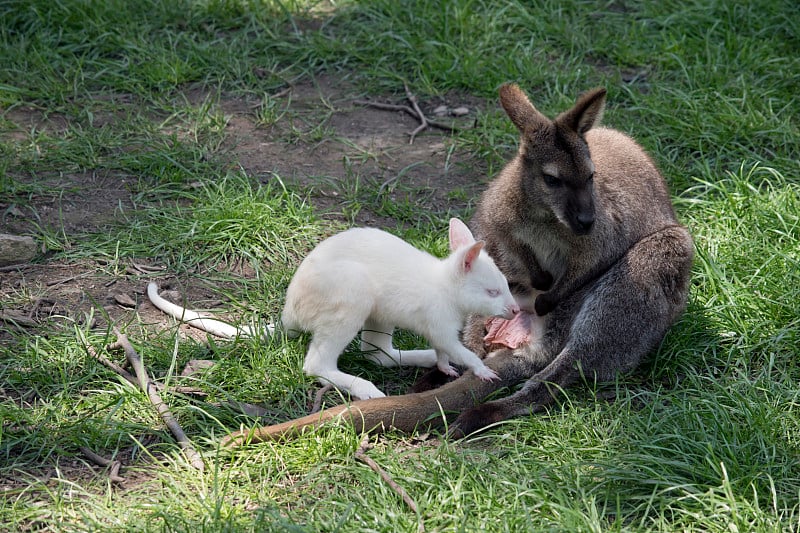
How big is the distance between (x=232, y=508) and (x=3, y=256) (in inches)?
89.7

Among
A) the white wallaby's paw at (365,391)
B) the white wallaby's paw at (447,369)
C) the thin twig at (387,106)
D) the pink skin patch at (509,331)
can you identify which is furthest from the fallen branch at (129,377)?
the thin twig at (387,106)

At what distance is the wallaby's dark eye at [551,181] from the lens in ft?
13.9

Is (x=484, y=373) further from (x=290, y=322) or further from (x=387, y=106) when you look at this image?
(x=387, y=106)

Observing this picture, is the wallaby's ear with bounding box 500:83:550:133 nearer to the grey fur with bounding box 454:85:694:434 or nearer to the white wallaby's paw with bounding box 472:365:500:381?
the grey fur with bounding box 454:85:694:434

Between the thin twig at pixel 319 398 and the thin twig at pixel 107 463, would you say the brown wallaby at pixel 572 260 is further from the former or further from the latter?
the thin twig at pixel 107 463

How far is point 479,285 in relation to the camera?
13.2 ft

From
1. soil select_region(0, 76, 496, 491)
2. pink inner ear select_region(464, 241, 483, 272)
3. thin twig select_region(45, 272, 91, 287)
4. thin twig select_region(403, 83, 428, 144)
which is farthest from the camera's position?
thin twig select_region(403, 83, 428, 144)

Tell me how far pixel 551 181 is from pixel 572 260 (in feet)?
1.35

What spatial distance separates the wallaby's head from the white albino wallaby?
17.4 inches

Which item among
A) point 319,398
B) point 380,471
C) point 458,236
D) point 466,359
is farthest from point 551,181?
point 380,471

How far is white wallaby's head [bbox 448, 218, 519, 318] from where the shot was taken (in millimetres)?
4012

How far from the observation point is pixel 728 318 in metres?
4.50

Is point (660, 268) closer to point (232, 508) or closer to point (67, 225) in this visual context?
point (232, 508)

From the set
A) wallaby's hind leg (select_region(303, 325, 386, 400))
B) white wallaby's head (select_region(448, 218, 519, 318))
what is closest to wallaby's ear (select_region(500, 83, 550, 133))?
white wallaby's head (select_region(448, 218, 519, 318))
